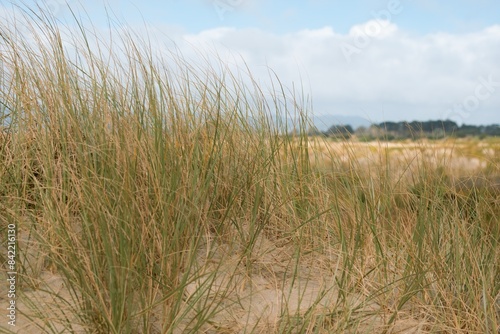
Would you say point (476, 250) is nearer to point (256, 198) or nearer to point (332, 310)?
point (332, 310)

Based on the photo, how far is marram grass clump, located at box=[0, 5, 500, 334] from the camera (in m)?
2.01

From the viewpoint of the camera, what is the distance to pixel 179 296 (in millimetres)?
1929

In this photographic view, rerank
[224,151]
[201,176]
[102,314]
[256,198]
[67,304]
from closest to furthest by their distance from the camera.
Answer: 1. [102,314]
2. [67,304]
3. [201,176]
4. [256,198]
5. [224,151]

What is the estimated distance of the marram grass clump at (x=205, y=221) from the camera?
201 centimetres

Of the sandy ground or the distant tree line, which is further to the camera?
the distant tree line

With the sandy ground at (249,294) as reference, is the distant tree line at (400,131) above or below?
above

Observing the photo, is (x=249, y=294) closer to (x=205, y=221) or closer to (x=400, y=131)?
(x=205, y=221)

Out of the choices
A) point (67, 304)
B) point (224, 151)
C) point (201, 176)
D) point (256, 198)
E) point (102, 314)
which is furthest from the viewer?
point (224, 151)

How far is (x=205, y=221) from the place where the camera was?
7.34 ft

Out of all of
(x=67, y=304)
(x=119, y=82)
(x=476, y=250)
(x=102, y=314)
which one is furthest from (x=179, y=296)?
(x=476, y=250)

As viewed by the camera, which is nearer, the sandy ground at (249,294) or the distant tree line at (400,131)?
the sandy ground at (249,294)

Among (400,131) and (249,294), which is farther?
(400,131)

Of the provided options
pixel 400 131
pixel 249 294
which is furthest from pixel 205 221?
pixel 400 131

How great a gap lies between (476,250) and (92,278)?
173cm
